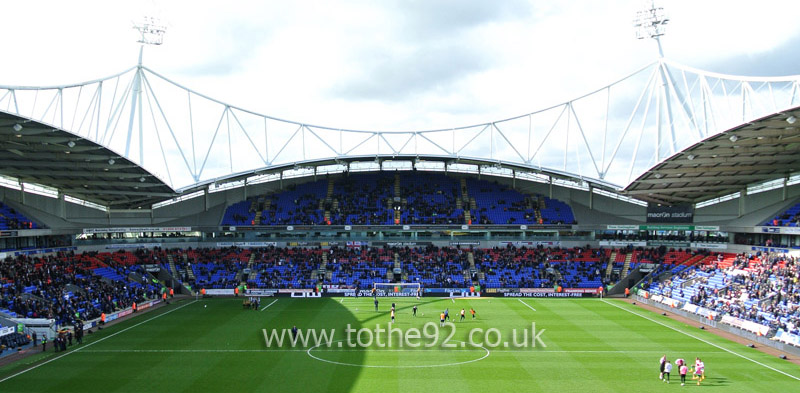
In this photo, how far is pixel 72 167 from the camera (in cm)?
4450

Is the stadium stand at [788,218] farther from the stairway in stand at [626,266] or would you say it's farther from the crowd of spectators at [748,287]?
the stairway in stand at [626,266]

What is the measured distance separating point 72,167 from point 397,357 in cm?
3246

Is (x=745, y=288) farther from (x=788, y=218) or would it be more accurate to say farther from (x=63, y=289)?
(x=63, y=289)

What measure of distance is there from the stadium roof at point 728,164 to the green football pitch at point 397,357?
12826mm

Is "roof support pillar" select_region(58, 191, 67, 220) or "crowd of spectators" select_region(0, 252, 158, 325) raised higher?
"roof support pillar" select_region(58, 191, 67, 220)

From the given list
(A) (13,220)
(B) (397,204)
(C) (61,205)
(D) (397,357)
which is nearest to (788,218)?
(B) (397,204)

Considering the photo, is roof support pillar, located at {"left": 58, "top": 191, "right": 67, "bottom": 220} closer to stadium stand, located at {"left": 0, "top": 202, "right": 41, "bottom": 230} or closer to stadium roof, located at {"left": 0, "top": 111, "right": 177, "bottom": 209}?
stadium roof, located at {"left": 0, "top": 111, "right": 177, "bottom": 209}

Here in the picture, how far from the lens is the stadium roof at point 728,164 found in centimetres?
3553

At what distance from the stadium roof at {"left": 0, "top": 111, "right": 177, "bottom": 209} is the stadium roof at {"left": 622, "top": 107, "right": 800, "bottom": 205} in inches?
1702

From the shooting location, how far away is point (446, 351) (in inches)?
1205

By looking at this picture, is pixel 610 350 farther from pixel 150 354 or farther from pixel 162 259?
pixel 162 259

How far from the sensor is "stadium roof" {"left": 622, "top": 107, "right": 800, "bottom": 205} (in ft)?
117

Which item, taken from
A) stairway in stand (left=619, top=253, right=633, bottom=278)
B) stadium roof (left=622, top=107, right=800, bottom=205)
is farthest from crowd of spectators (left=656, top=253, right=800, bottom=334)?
stadium roof (left=622, top=107, right=800, bottom=205)

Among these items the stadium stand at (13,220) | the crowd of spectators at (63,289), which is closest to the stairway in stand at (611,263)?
the crowd of spectators at (63,289)
